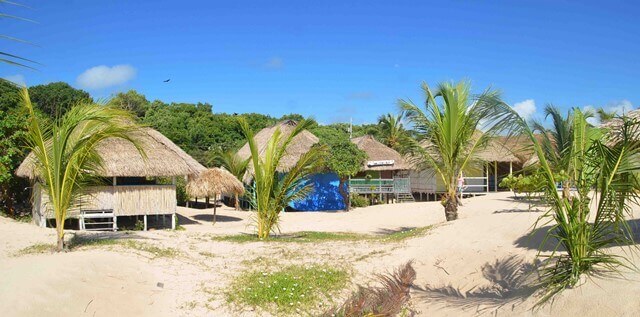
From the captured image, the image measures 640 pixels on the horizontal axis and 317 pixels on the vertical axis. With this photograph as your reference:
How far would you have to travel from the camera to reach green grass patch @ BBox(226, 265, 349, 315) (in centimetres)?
689

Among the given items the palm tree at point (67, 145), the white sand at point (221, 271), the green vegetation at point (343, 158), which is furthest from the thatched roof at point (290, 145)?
the palm tree at point (67, 145)

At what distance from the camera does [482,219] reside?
11156mm

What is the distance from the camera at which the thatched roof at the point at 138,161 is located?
49.1ft

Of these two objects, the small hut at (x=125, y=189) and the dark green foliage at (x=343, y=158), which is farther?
the dark green foliage at (x=343, y=158)

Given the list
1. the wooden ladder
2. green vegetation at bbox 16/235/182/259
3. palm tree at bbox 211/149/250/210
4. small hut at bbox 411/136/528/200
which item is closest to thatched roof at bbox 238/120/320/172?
palm tree at bbox 211/149/250/210

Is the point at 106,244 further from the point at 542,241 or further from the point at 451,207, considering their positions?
the point at 451,207

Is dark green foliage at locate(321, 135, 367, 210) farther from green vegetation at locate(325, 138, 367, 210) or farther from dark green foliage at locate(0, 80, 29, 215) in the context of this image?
dark green foliage at locate(0, 80, 29, 215)

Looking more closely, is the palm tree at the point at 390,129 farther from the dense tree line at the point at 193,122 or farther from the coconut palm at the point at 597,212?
the coconut palm at the point at 597,212

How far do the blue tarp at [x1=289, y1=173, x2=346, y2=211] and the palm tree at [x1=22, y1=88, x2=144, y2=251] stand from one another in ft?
54.0

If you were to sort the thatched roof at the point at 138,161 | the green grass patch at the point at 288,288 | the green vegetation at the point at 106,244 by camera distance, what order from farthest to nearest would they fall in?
the thatched roof at the point at 138,161, the green vegetation at the point at 106,244, the green grass patch at the point at 288,288

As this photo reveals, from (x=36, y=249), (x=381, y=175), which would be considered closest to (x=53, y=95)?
(x=381, y=175)

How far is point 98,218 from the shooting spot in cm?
1570

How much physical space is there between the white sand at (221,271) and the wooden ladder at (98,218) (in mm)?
2132

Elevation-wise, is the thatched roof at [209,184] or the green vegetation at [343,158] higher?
the green vegetation at [343,158]
